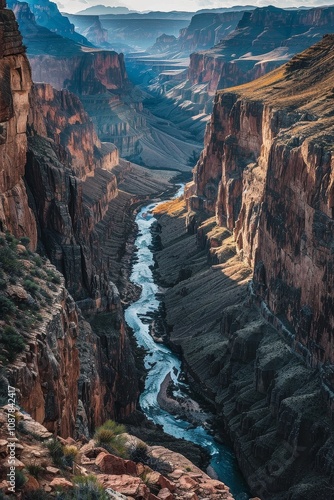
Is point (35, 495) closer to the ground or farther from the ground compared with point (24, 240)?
farther from the ground

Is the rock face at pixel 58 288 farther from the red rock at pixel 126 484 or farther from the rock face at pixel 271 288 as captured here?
the rock face at pixel 271 288

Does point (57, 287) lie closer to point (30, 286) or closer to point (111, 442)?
point (30, 286)

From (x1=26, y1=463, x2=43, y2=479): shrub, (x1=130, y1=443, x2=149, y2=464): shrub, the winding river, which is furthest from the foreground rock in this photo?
the winding river

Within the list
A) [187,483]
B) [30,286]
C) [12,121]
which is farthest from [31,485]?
[12,121]

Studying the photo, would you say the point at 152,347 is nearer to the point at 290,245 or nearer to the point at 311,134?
the point at 290,245

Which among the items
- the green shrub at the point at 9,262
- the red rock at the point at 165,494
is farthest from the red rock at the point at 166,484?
the green shrub at the point at 9,262

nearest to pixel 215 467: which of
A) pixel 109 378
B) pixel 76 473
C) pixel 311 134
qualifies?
pixel 109 378
